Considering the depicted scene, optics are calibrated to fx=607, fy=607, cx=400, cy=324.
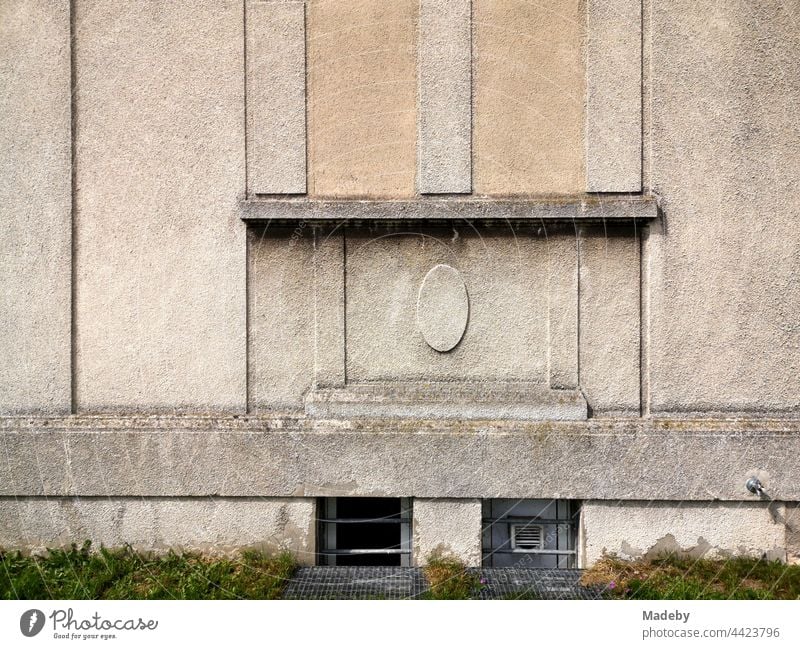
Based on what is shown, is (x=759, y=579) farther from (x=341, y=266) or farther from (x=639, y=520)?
(x=341, y=266)

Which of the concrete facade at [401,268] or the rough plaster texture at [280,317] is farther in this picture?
the rough plaster texture at [280,317]

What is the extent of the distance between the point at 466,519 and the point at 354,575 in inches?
39.7

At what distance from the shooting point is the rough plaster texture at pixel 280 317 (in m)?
5.00

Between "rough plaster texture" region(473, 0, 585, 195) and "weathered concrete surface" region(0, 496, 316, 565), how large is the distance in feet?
11.0

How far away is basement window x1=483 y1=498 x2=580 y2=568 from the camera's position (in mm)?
5074

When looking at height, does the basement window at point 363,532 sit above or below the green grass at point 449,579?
above

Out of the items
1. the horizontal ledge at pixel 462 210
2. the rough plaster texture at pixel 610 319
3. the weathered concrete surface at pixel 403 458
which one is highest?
the horizontal ledge at pixel 462 210

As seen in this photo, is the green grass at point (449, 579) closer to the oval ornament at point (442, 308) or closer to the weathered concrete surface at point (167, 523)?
the weathered concrete surface at point (167, 523)

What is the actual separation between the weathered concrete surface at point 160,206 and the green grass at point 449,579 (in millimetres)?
2021

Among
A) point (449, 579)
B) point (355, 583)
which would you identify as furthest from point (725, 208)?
point (355, 583)

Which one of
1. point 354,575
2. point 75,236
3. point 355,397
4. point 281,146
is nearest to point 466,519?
point 354,575

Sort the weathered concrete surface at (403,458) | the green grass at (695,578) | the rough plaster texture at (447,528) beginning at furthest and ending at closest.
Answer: the rough plaster texture at (447,528) → the weathered concrete surface at (403,458) → the green grass at (695,578)

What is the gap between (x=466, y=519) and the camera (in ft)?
16.2

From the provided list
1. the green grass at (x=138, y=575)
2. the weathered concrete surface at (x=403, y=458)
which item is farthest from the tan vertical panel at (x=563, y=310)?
the green grass at (x=138, y=575)
